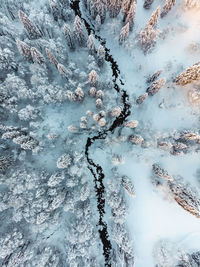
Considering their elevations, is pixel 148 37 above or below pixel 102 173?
above

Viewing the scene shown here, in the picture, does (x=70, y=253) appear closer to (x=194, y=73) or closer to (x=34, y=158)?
(x=34, y=158)

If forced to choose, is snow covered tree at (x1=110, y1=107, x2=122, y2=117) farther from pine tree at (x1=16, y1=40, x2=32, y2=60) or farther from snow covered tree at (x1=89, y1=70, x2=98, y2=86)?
pine tree at (x1=16, y1=40, x2=32, y2=60)

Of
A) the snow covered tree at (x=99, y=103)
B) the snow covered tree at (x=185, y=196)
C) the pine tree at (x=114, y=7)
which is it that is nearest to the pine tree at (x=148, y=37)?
the pine tree at (x=114, y=7)

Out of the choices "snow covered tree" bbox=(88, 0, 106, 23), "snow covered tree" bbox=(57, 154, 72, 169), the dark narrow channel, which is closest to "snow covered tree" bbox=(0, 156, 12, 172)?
"snow covered tree" bbox=(57, 154, 72, 169)

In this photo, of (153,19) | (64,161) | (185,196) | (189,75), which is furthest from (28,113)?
(185,196)

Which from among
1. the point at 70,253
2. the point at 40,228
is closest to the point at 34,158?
the point at 40,228

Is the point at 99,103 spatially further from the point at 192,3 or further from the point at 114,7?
the point at 192,3

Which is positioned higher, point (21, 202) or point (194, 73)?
point (194, 73)
